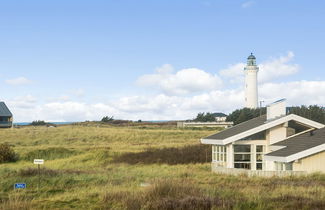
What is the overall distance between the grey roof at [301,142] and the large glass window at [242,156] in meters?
2.10

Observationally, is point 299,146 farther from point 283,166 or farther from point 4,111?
point 4,111

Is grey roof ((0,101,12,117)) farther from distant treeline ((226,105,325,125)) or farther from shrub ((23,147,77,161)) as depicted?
distant treeline ((226,105,325,125))

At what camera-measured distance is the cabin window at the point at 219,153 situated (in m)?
32.6

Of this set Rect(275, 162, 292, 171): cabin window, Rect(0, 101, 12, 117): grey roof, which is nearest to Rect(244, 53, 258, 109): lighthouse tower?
Rect(0, 101, 12, 117): grey roof

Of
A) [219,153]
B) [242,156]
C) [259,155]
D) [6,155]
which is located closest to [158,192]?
[242,156]

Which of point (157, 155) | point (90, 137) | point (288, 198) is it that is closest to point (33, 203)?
point (288, 198)

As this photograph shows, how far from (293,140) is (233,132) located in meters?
4.13

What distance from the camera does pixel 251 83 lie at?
93125mm

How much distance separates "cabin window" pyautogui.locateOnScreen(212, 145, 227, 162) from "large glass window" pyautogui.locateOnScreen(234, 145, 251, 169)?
2.90ft

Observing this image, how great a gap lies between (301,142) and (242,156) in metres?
4.37

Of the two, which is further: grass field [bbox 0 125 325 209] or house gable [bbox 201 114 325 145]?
house gable [bbox 201 114 325 145]

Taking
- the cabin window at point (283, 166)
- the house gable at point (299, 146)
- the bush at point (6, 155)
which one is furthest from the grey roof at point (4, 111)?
the cabin window at point (283, 166)

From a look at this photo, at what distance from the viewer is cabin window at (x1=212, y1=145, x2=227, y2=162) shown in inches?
1282

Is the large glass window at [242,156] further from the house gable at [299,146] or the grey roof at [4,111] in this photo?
A: the grey roof at [4,111]
